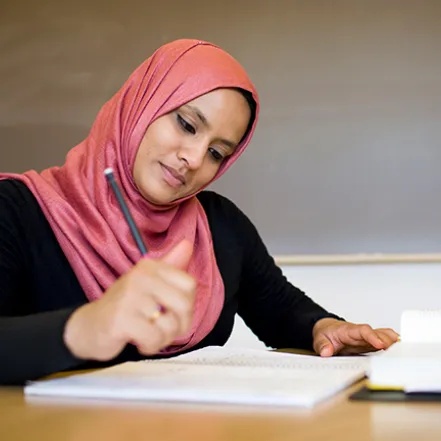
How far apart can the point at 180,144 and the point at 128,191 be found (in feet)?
0.44

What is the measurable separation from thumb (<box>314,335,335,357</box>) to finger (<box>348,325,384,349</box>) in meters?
0.04

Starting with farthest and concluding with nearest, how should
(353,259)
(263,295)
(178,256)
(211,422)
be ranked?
(353,259) → (263,295) → (178,256) → (211,422)

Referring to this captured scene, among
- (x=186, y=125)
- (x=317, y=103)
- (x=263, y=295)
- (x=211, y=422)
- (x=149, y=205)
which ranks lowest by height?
(x=211, y=422)

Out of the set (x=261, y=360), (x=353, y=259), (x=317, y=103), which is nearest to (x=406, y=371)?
(x=261, y=360)

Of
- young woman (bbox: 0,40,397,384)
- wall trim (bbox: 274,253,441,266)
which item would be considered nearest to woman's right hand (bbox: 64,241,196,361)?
young woman (bbox: 0,40,397,384)

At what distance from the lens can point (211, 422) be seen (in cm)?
63

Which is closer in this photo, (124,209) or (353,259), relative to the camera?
(124,209)

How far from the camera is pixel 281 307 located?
1658 millimetres

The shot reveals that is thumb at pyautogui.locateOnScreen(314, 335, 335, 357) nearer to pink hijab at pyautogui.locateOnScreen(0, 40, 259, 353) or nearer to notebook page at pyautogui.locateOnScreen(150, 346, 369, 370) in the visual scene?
notebook page at pyautogui.locateOnScreen(150, 346, 369, 370)

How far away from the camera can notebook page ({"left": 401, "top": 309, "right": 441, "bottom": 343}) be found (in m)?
1.04

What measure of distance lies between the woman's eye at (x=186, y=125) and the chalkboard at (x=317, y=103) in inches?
42.5

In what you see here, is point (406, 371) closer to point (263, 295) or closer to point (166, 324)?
point (166, 324)

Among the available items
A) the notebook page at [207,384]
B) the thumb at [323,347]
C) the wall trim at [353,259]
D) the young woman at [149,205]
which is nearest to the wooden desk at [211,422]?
the notebook page at [207,384]

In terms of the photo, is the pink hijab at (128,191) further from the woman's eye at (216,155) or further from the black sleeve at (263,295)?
the black sleeve at (263,295)
